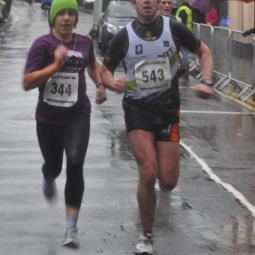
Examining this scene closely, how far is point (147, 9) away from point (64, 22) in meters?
0.64

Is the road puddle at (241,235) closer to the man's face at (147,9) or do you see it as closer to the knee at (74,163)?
the knee at (74,163)

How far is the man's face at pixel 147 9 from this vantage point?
21.5ft

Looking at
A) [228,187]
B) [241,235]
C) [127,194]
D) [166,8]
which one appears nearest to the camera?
[241,235]

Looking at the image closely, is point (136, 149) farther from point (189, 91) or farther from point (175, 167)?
point (189, 91)

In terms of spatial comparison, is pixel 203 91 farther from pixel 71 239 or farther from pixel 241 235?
pixel 71 239

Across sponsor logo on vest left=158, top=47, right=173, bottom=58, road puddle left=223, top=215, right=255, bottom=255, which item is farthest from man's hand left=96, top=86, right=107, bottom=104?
road puddle left=223, top=215, right=255, bottom=255

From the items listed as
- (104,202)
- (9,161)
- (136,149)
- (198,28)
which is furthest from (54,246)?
(198,28)

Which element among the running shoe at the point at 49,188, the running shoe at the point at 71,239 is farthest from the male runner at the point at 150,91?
the running shoe at the point at 49,188

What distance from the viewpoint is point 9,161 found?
10156 mm

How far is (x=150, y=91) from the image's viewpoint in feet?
22.0

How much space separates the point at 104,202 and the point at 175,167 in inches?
67.8

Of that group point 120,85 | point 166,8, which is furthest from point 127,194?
point 166,8

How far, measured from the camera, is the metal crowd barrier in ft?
54.2

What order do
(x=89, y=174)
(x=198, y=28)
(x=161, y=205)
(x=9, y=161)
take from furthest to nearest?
1. (x=198, y=28)
2. (x=9, y=161)
3. (x=89, y=174)
4. (x=161, y=205)
